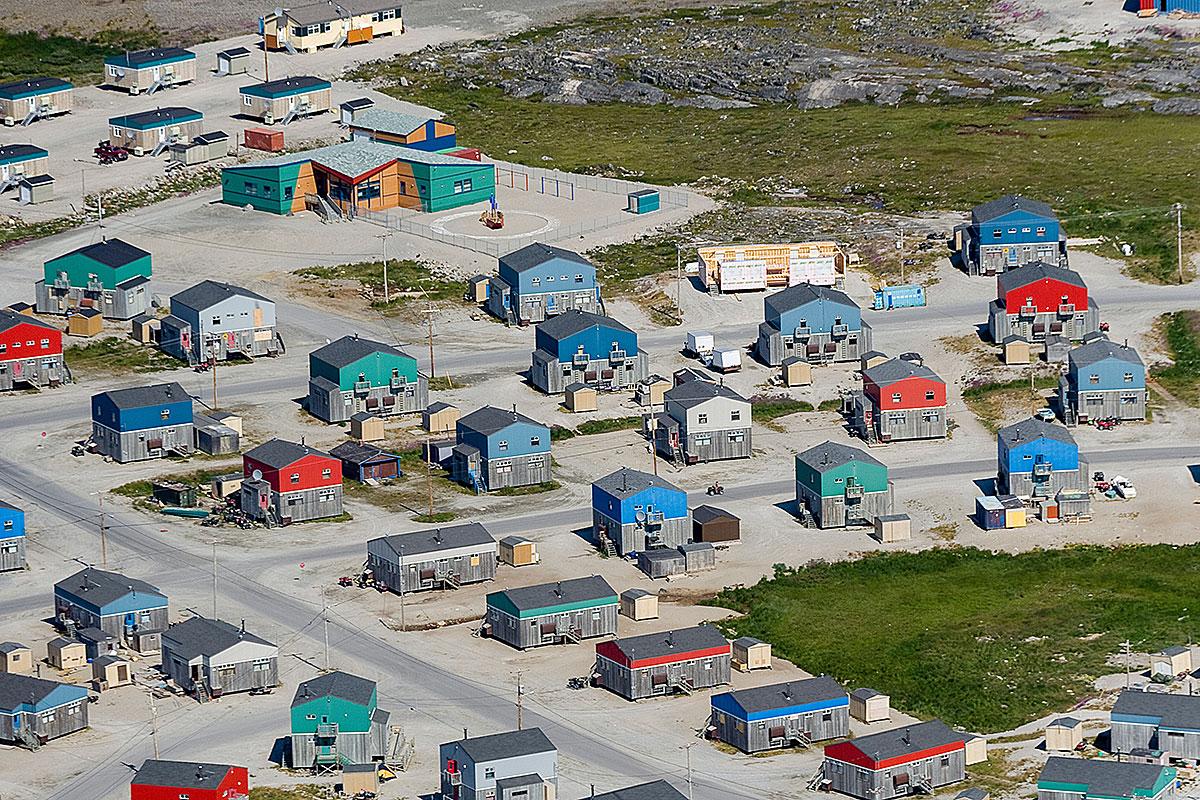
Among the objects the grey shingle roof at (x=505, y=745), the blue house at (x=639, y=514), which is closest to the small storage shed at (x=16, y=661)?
the grey shingle roof at (x=505, y=745)

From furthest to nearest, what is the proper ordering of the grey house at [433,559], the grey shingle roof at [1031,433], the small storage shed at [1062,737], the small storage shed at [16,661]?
the grey shingle roof at [1031,433] → the grey house at [433,559] → the small storage shed at [16,661] → the small storage shed at [1062,737]

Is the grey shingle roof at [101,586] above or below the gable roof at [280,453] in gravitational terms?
below

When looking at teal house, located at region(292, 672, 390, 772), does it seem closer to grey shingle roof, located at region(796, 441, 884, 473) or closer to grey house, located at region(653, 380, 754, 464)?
grey shingle roof, located at region(796, 441, 884, 473)

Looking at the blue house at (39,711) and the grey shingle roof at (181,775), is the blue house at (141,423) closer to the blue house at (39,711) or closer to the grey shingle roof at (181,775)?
the blue house at (39,711)

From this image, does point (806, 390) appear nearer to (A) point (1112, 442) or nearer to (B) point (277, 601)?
(A) point (1112, 442)

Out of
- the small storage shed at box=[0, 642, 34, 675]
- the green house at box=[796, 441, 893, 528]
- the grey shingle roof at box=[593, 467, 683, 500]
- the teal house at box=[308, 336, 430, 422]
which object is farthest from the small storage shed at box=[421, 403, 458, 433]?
the small storage shed at box=[0, 642, 34, 675]

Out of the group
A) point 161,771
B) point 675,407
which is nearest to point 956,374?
point 675,407
